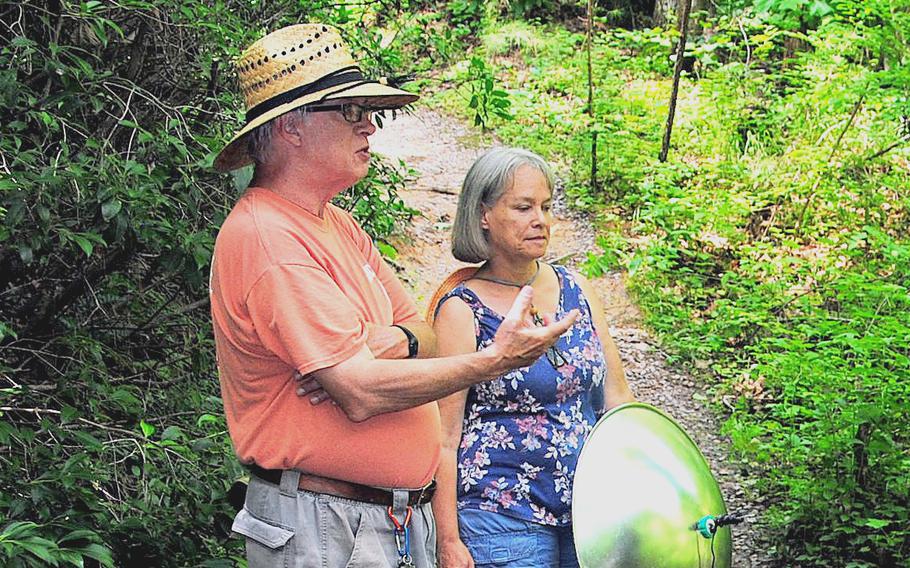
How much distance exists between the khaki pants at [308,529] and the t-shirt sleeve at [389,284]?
492 mm

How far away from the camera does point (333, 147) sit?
2.32 metres

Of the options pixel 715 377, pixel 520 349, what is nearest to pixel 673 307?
pixel 715 377

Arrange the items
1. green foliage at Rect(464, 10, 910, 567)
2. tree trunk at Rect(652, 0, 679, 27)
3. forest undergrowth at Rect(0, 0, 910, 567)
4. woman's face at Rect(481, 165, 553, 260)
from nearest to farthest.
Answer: woman's face at Rect(481, 165, 553, 260)
forest undergrowth at Rect(0, 0, 910, 567)
green foliage at Rect(464, 10, 910, 567)
tree trunk at Rect(652, 0, 679, 27)

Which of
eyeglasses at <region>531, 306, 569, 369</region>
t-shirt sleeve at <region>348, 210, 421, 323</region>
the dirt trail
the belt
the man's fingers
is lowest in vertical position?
the dirt trail

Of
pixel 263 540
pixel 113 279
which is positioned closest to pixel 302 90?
pixel 263 540

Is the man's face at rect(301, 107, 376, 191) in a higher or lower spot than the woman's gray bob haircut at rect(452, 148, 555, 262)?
higher

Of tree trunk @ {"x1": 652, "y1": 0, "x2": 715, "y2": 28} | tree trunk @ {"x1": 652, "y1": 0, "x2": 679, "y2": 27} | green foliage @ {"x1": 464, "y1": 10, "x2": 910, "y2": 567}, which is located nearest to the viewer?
green foliage @ {"x1": 464, "y1": 10, "x2": 910, "y2": 567}

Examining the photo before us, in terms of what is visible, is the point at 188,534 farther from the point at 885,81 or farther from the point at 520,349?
the point at 885,81

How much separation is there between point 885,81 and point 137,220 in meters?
5.44

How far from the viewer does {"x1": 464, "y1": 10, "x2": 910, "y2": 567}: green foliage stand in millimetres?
4391

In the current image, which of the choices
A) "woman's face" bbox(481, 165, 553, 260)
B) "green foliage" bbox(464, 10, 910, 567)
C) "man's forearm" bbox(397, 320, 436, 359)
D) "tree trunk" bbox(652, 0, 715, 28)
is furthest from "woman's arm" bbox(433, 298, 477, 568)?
"tree trunk" bbox(652, 0, 715, 28)

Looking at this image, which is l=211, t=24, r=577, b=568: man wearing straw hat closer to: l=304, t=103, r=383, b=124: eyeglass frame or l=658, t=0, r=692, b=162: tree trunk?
l=304, t=103, r=383, b=124: eyeglass frame

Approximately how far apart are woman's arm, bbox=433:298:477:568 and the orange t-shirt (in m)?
0.25

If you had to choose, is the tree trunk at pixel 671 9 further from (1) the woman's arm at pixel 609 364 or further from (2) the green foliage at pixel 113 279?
(1) the woman's arm at pixel 609 364
